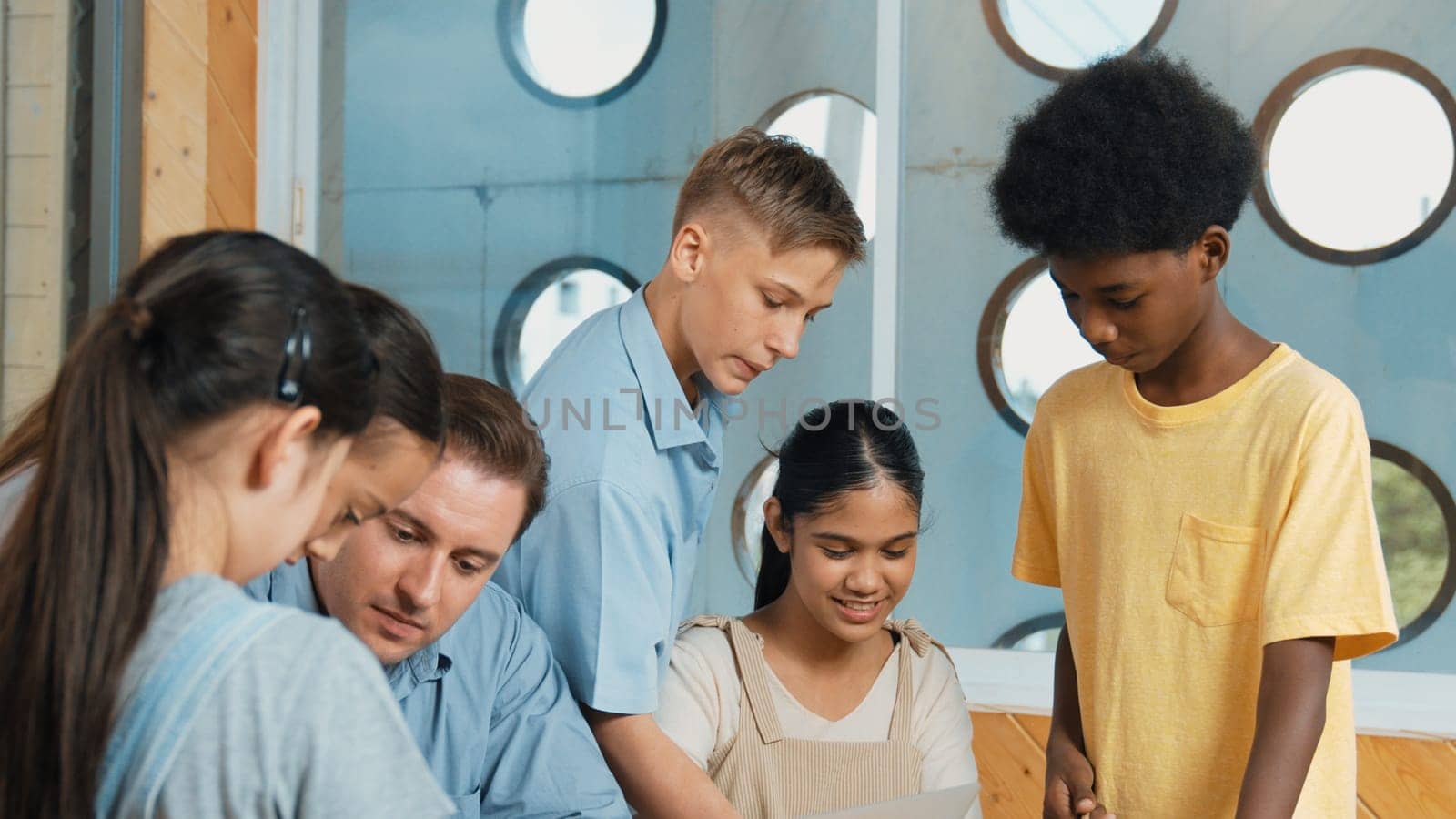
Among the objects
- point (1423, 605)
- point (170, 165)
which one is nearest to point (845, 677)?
point (1423, 605)

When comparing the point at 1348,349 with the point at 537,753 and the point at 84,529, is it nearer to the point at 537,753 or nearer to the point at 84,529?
the point at 537,753

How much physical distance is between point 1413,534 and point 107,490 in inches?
73.4

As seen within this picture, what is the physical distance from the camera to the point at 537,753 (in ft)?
3.81

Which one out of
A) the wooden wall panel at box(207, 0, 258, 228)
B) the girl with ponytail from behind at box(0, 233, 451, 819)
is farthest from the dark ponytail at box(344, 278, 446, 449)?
the wooden wall panel at box(207, 0, 258, 228)

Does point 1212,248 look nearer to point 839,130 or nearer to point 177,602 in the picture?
point 177,602

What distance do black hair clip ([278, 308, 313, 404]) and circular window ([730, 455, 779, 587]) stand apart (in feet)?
5.30

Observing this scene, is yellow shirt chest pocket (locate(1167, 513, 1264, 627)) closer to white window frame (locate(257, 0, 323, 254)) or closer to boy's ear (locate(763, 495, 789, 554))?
boy's ear (locate(763, 495, 789, 554))

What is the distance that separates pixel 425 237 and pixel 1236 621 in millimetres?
1751

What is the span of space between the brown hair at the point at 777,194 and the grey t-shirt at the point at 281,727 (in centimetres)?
75

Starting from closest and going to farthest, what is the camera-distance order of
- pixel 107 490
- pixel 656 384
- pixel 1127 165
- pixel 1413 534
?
1. pixel 107 490
2. pixel 1127 165
3. pixel 656 384
4. pixel 1413 534

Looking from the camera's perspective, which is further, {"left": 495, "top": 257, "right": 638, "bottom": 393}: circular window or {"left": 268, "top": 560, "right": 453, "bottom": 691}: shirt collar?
{"left": 495, "top": 257, "right": 638, "bottom": 393}: circular window

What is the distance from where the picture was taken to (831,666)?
5.08 feet

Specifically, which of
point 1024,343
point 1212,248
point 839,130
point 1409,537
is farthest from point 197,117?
point 1409,537

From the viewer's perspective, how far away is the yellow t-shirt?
3.44ft
